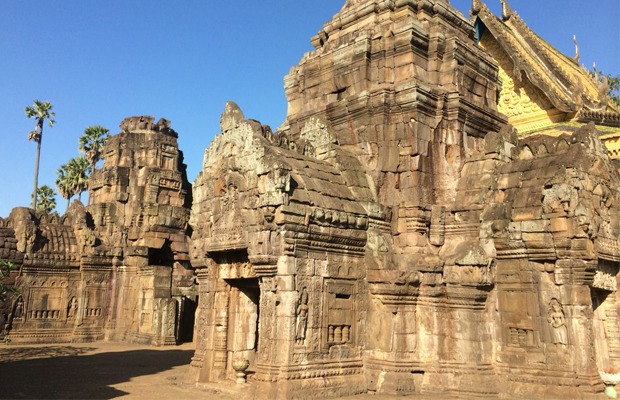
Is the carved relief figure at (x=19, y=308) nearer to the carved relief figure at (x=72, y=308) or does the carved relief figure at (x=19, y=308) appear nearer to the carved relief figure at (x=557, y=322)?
the carved relief figure at (x=72, y=308)

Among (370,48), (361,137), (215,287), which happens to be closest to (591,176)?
(361,137)

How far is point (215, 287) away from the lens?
37.1ft

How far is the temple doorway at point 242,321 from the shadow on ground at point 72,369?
2.22 meters

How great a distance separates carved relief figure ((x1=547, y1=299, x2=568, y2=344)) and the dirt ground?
10.0 feet

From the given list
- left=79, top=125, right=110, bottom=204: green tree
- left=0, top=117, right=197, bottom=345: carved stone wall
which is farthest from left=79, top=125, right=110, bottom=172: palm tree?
left=0, top=117, right=197, bottom=345: carved stone wall

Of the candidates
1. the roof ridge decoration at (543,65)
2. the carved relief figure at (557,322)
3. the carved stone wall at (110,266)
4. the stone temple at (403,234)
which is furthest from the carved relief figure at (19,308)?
the roof ridge decoration at (543,65)

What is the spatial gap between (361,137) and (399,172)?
1.20m

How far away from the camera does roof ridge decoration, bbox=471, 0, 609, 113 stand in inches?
714

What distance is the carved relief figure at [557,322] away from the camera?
9477 mm

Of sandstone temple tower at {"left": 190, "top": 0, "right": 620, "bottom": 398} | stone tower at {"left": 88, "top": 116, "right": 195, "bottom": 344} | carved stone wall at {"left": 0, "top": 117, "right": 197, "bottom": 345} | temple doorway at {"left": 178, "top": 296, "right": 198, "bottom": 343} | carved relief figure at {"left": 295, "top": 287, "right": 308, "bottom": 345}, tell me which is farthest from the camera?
temple doorway at {"left": 178, "top": 296, "right": 198, "bottom": 343}

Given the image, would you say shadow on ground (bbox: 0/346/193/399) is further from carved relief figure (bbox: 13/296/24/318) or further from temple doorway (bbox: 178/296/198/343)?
temple doorway (bbox: 178/296/198/343)

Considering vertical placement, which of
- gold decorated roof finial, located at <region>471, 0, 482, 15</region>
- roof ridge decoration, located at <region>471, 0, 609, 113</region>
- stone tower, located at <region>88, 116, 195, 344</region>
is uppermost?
gold decorated roof finial, located at <region>471, 0, 482, 15</region>

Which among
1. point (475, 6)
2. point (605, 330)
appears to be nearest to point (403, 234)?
point (605, 330)

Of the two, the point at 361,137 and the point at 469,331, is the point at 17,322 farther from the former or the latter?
the point at 469,331
